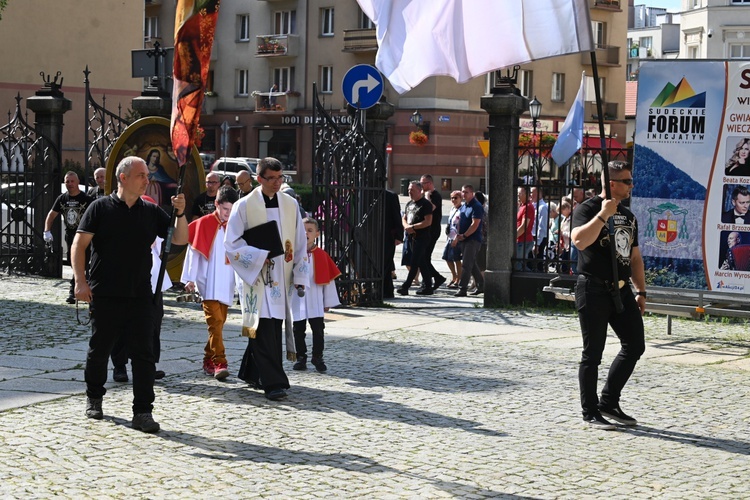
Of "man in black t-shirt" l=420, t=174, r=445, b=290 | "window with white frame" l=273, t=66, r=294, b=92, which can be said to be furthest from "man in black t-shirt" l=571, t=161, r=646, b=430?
"window with white frame" l=273, t=66, r=294, b=92

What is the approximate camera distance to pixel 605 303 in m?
8.19

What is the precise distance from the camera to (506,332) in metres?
13.3

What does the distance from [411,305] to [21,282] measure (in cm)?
624

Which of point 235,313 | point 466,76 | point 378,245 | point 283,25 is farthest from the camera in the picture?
point 283,25

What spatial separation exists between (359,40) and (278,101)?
5.83m

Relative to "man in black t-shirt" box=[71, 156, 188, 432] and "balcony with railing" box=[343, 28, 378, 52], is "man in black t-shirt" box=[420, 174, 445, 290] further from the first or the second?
"balcony with railing" box=[343, 28, 378, 52]

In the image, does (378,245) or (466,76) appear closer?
(466,76)

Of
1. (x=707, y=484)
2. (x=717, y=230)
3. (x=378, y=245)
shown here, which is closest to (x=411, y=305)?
(x=378, y=245)

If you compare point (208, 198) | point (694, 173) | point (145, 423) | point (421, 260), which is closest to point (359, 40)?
point (421, 260)

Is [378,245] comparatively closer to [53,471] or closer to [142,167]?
[142,167]

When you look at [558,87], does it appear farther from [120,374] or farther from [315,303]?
[120,374]

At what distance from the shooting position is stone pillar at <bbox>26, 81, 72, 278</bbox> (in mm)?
19125

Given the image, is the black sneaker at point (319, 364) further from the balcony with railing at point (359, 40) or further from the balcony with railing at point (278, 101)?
the balcony with railing at point (278, 101)

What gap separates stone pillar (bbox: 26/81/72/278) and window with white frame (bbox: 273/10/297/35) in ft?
132
